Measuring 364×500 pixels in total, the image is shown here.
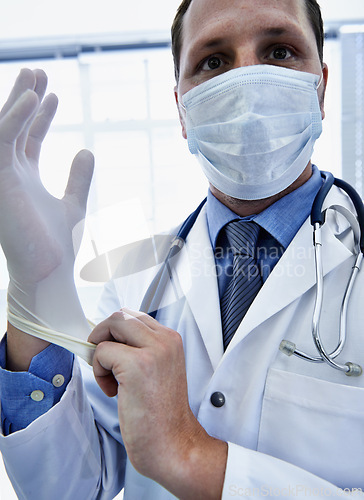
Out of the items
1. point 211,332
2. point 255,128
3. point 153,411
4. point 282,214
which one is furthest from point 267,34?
point 153,411

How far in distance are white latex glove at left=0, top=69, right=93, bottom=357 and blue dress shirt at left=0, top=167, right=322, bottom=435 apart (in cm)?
8

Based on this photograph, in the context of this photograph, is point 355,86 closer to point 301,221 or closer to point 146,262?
point 301,221

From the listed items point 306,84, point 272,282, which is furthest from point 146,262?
point 306,84

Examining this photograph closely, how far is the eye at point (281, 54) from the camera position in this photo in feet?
2.43

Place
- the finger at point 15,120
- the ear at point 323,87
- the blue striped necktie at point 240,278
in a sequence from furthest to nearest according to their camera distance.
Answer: the ear at point 323,87 → the blue striped necktie at point 240,278 → the finger at point 15,120

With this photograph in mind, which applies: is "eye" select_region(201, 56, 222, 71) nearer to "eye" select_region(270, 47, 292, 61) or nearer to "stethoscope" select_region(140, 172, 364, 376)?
"eye" select_region(270, 47, 292, 61)

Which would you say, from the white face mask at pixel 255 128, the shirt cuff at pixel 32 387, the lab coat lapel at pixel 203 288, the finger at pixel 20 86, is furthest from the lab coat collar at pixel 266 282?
the finger at pixel 20 86

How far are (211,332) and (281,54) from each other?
0.54 m

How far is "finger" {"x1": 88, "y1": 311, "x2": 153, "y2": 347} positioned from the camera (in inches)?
21.4

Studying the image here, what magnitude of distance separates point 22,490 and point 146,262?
1.36ft

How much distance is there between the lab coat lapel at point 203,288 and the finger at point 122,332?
124 mm

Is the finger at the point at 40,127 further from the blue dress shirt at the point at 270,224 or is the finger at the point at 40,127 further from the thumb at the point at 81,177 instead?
the blue dress shirt at the point at 270,224

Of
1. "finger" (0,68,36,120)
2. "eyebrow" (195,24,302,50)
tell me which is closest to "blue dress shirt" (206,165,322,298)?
"eyebrow" (195,24,302,50)

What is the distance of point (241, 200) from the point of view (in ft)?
2.58
